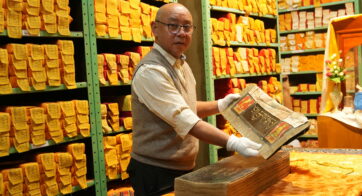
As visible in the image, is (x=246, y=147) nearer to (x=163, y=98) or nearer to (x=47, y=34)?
(x=163, y=98)

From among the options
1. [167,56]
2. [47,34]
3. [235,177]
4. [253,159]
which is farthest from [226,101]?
[47,34]

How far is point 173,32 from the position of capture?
225 cm

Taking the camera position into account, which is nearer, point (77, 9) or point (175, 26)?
point (175, 26)

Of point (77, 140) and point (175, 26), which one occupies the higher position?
point (175, 26)

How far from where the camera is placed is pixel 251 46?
5582mm

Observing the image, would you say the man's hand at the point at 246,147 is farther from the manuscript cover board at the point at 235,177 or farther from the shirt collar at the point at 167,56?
the shirt collar at the point at 167,56

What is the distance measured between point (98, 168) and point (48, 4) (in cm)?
124

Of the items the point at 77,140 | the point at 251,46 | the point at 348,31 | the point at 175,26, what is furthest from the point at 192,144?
the point at 251,46

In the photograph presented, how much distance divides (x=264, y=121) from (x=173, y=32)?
74 cm

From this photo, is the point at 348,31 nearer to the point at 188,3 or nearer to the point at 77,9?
the point at 188,3

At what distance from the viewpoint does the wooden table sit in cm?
423

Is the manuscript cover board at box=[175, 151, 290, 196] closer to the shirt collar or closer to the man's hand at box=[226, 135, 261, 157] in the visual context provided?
the man's hand at box=[226, 135, 261, 157]

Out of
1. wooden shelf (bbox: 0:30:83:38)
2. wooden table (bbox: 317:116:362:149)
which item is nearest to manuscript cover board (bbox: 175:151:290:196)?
wooden shelf (bbox: 0:30:83:38)

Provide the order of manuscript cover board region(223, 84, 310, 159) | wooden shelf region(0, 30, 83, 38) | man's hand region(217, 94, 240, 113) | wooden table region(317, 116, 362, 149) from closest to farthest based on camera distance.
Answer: manuscript cover board region(223, 84, 310, 159) → man's hand region(217, 94, 240, 113) → wooden shelf region(0, 30, 83, 38) → wooden table region(317, 116, 362, 149)
